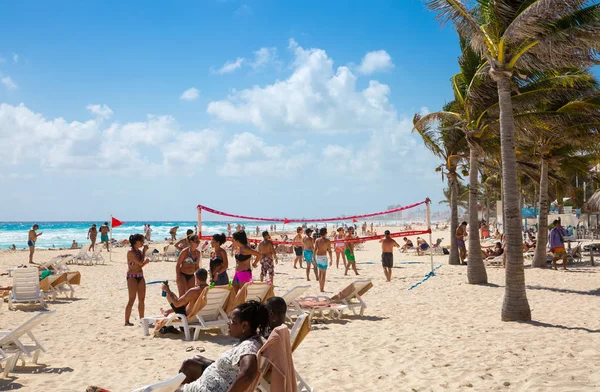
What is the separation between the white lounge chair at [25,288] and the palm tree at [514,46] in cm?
865

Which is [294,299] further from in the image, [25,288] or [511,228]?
[25,288]

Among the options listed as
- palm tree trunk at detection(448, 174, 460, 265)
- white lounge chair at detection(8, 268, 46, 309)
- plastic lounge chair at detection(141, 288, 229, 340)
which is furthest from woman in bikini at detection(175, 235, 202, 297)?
palm tree trunk at detection(448, 174, 460, 265)

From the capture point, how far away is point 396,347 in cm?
616

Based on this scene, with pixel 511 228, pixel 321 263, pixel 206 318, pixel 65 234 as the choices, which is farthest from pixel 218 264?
pixel 65 234

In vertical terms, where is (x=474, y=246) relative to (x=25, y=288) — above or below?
above

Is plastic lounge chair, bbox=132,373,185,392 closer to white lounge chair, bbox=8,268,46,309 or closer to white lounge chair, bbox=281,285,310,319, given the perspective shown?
white lounge chair, bbox=281,285,310,319

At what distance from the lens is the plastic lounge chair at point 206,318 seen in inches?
268

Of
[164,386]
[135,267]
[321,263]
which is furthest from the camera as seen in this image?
[321,263]

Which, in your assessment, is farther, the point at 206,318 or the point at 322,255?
the point at 322,255

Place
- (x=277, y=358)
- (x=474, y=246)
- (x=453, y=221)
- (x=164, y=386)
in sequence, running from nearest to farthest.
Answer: (x=164, y=386)
(x=277, y=358)
(x=474, y=246)
(x=453, y=221)

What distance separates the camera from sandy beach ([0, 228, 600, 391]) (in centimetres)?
487

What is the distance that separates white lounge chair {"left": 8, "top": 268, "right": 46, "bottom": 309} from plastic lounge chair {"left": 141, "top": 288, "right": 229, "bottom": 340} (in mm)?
4067

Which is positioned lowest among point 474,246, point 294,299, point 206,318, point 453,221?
point 206,318

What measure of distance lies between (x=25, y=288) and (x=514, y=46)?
397 inches
